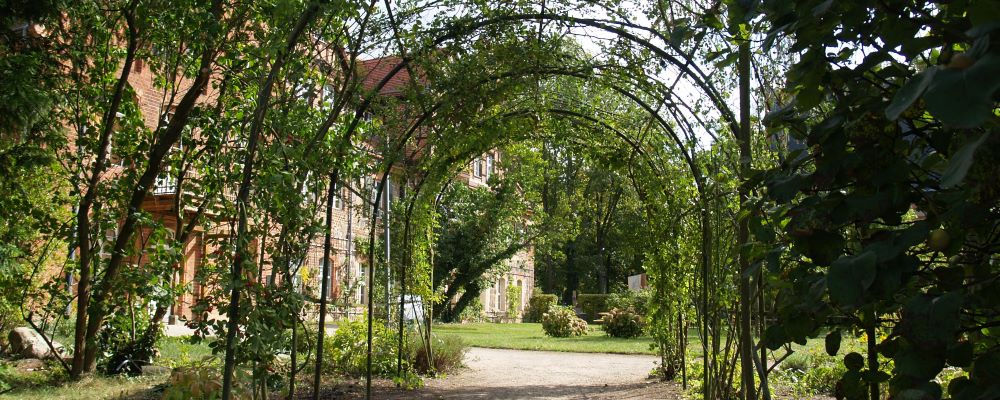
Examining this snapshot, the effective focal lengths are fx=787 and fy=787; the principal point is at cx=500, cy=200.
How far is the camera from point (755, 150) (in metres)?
5.60

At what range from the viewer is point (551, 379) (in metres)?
10.7

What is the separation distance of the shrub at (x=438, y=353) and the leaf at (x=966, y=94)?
30.8 feet

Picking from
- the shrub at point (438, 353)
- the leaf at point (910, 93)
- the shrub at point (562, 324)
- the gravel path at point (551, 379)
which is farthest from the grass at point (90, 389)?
the shrub at point (562, 324)

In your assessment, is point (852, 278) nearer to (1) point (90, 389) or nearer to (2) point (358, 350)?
(1) point (90, 389)

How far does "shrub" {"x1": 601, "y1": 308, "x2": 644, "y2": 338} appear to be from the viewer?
1883cm

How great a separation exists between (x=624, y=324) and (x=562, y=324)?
1644mm

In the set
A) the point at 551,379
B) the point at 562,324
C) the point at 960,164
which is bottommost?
the point at 551,379

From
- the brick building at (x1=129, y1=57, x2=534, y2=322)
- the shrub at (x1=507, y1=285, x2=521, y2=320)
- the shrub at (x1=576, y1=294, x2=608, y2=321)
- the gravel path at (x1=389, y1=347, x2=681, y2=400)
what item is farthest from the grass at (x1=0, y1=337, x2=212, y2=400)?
the shrub at (x1=507, y1=285, x2=521, y2=320)

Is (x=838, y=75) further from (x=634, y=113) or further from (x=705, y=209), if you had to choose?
(x=634, y=113)

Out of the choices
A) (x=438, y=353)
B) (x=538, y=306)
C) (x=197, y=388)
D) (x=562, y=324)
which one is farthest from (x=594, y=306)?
(x=197, y=388)

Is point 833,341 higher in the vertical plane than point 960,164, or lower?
lower

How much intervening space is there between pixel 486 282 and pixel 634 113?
20.1 meters

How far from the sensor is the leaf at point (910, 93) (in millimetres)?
803

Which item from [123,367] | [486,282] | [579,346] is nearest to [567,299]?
[486,282]
